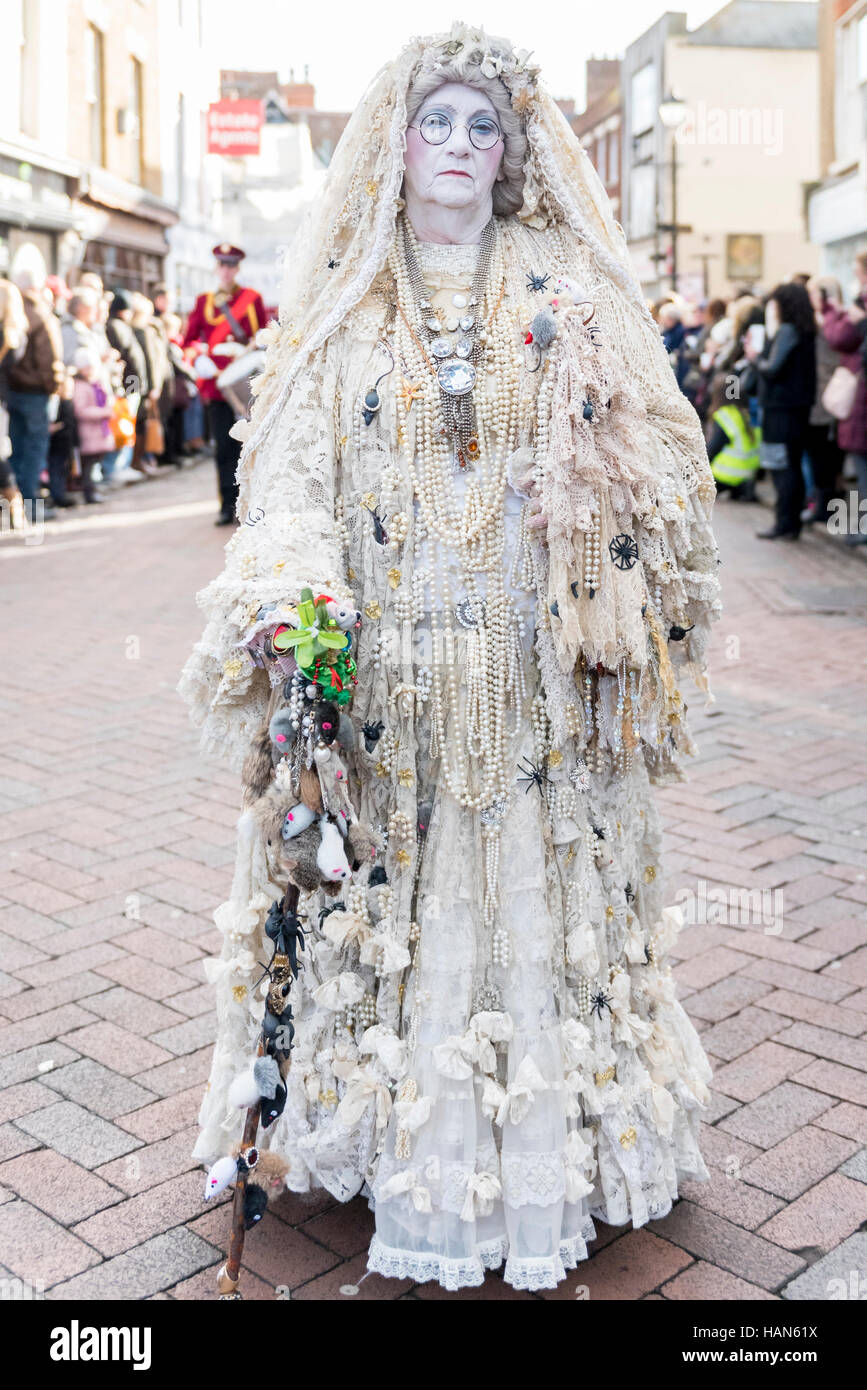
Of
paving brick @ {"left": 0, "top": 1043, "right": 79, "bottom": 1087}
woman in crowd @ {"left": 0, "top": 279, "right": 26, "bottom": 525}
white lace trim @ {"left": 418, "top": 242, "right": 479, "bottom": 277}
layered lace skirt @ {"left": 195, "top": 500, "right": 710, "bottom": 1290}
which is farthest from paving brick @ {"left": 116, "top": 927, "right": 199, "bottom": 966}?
woman in crowd @ {"left": 0, "top": 279, "right": 26, "bottom": 525}

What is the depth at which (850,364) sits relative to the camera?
9.90m

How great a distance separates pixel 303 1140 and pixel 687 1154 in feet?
2.52

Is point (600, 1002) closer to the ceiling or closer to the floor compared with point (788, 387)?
closer to the floor

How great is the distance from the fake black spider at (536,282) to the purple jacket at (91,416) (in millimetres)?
10983

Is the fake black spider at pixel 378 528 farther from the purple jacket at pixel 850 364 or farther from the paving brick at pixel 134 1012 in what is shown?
the purple jacket at pixel 850 364

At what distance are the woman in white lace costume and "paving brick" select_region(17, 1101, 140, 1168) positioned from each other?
436 millimetres

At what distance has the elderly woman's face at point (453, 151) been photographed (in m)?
2.49

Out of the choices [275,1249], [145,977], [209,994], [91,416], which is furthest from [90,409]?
[275,1249]

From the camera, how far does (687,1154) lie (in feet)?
8.98

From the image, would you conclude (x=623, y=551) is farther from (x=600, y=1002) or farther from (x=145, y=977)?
(x=145, y=977)

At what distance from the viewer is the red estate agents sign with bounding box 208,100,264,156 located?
2453 centimetres

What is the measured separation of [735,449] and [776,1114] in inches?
398

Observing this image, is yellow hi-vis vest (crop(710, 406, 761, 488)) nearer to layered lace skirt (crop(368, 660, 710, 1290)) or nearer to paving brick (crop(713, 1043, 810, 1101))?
paving brick (crop(713, 1043, 810, 1101))
